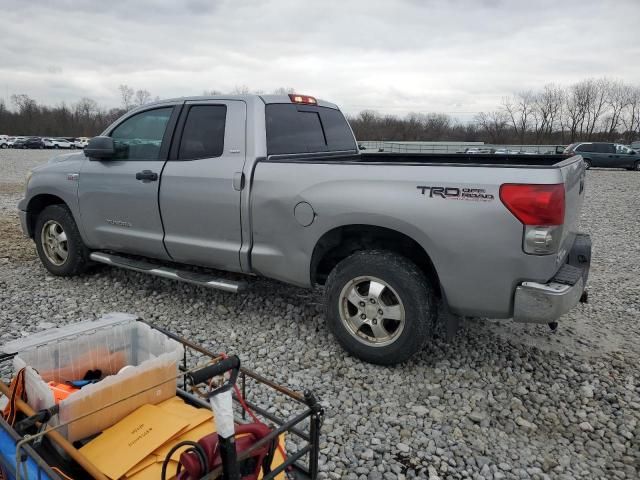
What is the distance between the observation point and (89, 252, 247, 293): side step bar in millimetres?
4180

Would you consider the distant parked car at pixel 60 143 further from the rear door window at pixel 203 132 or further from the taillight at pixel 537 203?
the taillight at pixel 537 203

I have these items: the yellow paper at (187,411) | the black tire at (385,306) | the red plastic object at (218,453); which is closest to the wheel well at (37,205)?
the black tire at (385,306)

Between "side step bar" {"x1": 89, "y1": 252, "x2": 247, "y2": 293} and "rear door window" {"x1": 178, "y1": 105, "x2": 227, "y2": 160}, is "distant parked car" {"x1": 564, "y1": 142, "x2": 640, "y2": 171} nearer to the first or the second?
"rear door window" {"x1": 178, "y1": 105, "x2": 227, "y2": 160}

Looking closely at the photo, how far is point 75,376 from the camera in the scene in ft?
9.21

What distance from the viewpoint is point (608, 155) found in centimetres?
2681

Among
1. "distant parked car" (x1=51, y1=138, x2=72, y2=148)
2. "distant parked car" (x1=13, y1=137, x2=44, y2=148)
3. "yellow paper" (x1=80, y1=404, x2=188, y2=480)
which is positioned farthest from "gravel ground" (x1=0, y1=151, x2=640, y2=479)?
"distant parked car" (x1=51, y1=138, x2=72, y2=148)

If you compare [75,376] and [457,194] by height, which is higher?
[457,194]

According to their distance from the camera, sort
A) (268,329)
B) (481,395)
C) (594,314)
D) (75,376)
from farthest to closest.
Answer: (594,314) < (268,329) < (481,395) < (75,376)

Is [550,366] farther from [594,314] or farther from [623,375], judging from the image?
[594,314]

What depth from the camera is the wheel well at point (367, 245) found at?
142 inches

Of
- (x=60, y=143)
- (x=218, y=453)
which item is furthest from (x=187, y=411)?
(x=60, y=143)

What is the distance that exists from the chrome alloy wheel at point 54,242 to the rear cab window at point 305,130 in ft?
8.97

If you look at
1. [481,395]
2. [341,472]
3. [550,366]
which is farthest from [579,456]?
[341,472]

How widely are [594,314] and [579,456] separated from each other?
2.44 meters
